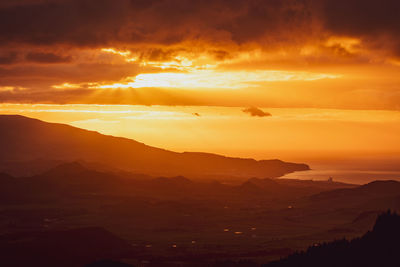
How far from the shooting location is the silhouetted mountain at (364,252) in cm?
10469

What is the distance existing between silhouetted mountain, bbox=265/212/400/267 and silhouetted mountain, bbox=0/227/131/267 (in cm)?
5383

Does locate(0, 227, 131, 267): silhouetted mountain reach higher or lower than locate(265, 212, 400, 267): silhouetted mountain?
lower

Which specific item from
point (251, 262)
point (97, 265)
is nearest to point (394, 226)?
point (251, 262)

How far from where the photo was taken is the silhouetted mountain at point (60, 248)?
142 metres

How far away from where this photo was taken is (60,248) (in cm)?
15175

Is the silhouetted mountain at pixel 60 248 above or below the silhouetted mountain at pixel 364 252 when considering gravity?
below

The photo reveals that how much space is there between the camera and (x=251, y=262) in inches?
5438

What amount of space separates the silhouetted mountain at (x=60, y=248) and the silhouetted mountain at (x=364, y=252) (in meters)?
53.8

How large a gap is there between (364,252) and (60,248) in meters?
73.1

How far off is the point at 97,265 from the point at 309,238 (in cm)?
8788

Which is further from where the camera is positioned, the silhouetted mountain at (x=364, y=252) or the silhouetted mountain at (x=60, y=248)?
the silhouetted mountain at (x=60, y=248)

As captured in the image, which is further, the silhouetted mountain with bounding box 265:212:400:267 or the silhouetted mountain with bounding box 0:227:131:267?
the silhouetted mountain with bounding box 0:227:131:267

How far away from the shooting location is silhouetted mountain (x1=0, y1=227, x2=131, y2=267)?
142 metres

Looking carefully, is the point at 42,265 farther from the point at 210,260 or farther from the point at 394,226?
the point at 394,226
